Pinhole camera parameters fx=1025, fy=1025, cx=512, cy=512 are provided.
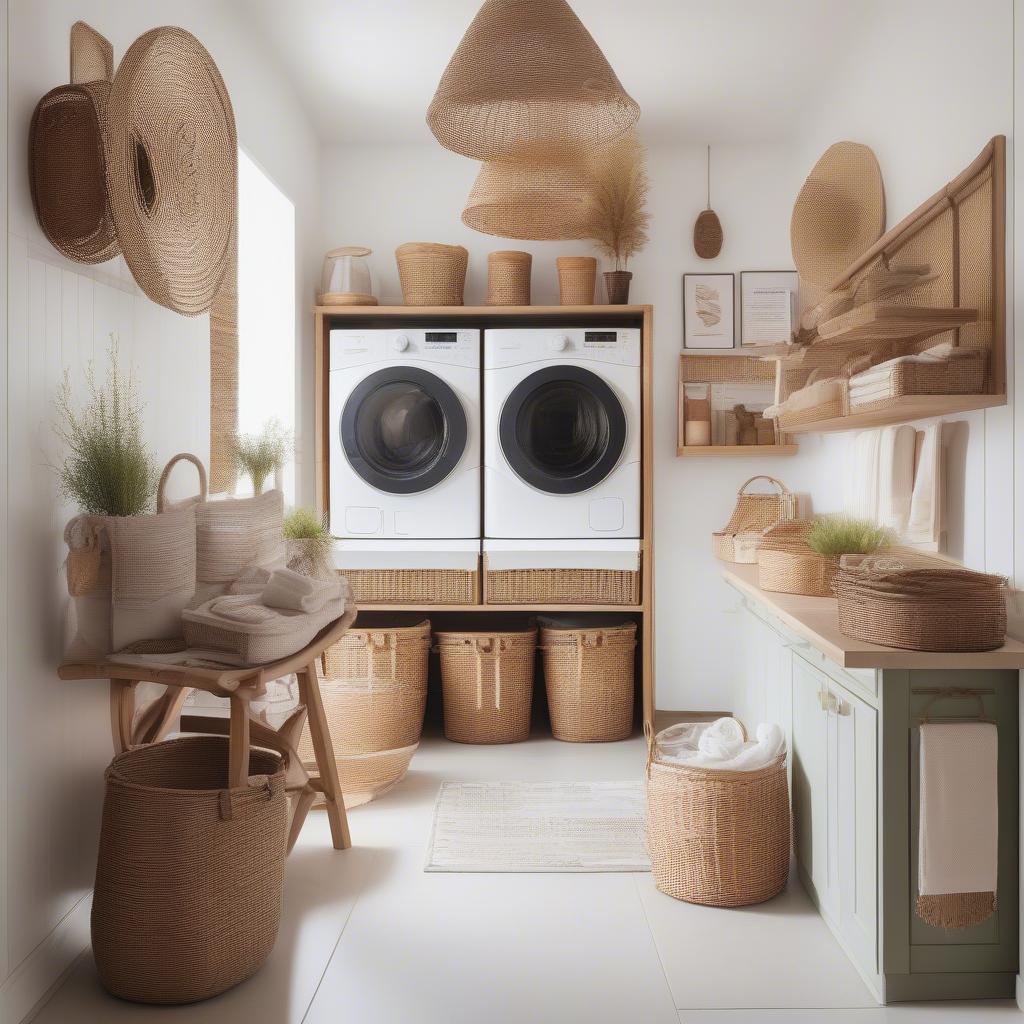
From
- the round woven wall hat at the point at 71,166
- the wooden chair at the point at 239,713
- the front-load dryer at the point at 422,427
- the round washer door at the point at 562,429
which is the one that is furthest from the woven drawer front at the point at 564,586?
the round woven wall hat at the point at 71,166

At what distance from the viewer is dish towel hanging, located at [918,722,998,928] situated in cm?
213

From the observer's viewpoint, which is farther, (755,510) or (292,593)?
(755,510)

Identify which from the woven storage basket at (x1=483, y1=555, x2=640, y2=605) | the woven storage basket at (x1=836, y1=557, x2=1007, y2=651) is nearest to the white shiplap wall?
the woven storage basket at (x1=836, y1=557, x2=1007, y2=651)

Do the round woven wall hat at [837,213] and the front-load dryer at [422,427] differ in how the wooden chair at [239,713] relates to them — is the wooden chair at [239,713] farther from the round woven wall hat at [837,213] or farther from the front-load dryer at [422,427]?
the round woven wall hat at [837,213]

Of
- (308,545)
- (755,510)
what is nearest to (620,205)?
(755,510)

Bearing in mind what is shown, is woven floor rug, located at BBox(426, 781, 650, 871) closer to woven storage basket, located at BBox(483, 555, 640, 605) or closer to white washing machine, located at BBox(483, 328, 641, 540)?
woven storage basket, located at BBox(483, 555, 640, 605)

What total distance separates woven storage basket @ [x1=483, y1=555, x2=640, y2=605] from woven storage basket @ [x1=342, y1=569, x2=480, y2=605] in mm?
84

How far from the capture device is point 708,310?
481cm

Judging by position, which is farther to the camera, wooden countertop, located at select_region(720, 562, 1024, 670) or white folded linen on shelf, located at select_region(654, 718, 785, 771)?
white folded linen on shelf, located at select_region(654, 718, 785, 771)

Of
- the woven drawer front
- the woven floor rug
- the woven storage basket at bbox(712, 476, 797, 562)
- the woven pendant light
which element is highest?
the woven pendant light

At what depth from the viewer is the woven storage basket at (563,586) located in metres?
4.45

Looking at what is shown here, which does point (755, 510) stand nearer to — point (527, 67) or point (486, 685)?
point (486, 685)

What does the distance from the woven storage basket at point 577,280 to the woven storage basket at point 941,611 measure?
261 centimetres

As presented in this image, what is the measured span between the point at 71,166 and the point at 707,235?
10.6 feet
